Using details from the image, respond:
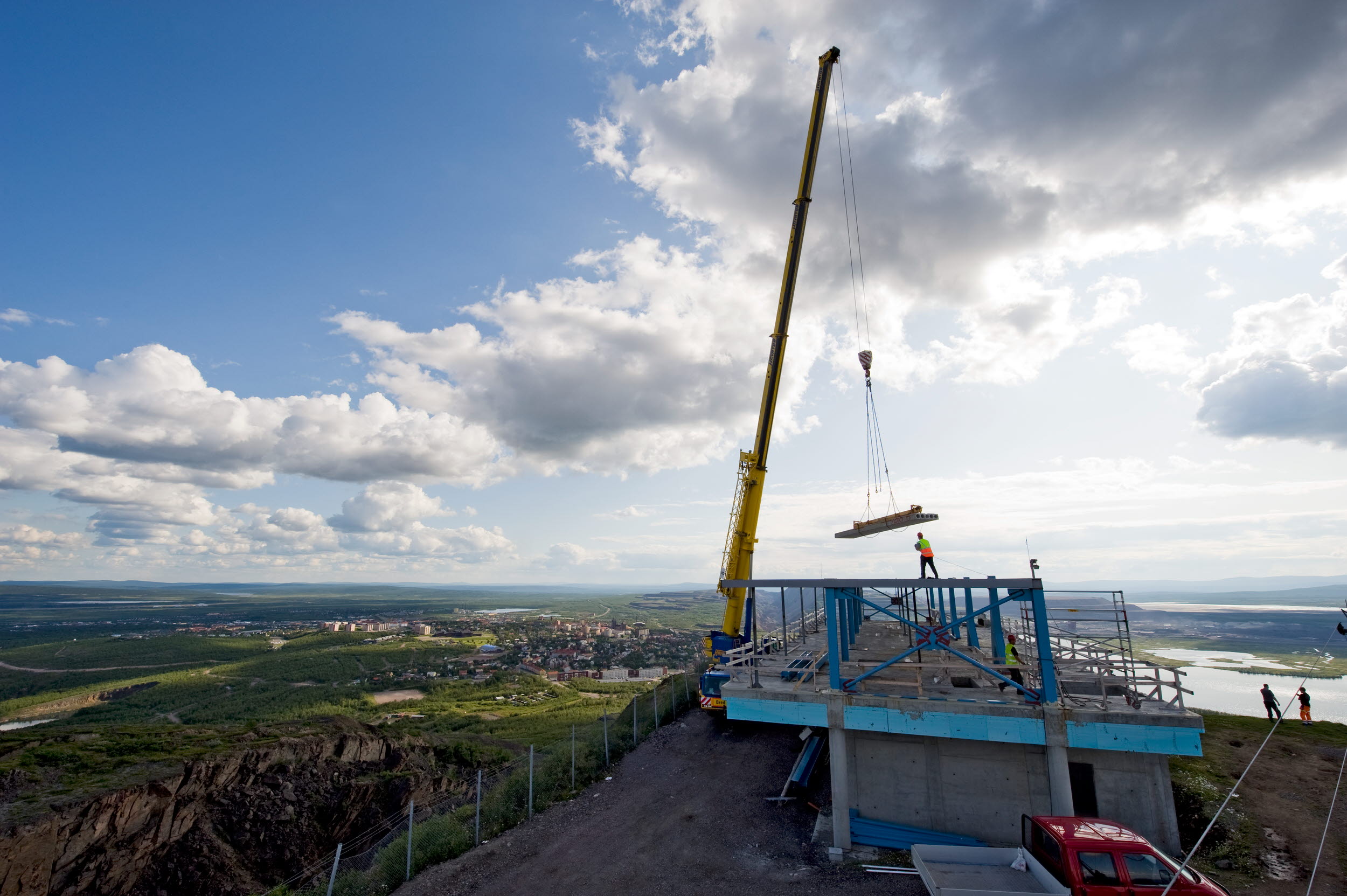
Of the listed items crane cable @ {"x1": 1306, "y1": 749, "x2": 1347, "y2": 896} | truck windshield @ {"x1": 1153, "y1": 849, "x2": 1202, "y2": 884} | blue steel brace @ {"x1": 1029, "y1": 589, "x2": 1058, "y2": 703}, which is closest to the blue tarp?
blue steel brace @ {"x1": 1029, "y1": 589, "x2": 1058, "y2": 703}

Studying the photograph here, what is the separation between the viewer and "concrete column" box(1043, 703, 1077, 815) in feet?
40.5

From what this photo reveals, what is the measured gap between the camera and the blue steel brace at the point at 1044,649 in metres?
12.5

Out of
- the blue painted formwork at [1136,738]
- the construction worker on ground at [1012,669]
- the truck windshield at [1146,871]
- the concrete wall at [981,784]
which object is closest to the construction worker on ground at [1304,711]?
the construction worker on ground at [1012,669]

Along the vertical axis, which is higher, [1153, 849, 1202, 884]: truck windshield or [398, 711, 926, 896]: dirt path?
[1153, 849, 1202, 884]: truck windshield

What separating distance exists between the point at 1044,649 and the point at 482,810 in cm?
1619

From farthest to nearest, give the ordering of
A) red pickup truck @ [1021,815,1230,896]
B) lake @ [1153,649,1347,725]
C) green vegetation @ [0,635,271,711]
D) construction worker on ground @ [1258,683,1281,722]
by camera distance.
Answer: green vegetation @ [0,635,271,711], lake @ [1153,649,1347,725], construction worker on ground @ [1258,683,1281,722], red pickup truck @ [1021,815,1230,896]

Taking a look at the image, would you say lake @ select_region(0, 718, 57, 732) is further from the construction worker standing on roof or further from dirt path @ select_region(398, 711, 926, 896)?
the construction worker standing on roof

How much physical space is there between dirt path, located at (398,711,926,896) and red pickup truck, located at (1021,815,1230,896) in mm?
3000

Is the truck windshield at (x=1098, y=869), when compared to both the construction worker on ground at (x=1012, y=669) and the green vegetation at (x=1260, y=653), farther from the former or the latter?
the green vegetation at (x=1260, y=653)

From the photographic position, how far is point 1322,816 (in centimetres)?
1323

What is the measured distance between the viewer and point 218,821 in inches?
932

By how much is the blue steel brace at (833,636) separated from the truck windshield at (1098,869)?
5273mm

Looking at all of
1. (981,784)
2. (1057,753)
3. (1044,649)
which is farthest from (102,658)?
(1044,649)

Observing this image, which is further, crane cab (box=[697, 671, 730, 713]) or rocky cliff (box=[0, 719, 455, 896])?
crane cab (box=[697, 671, 730, 713])
